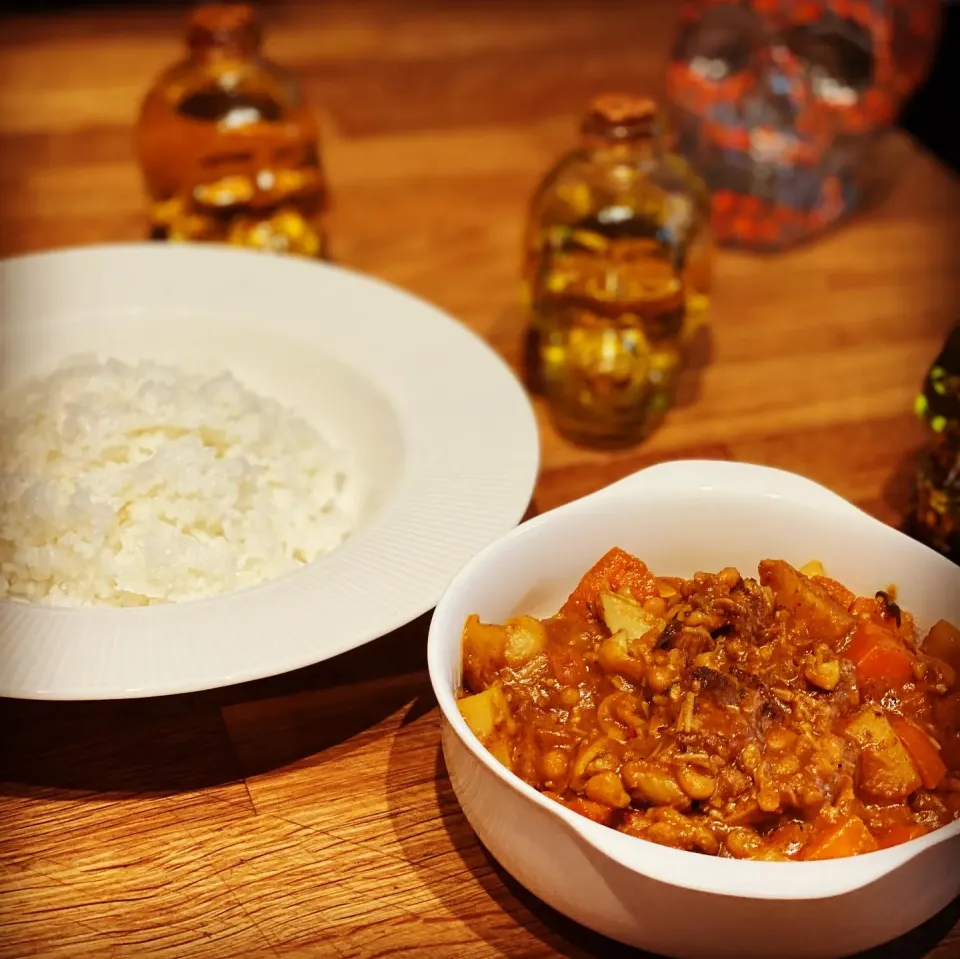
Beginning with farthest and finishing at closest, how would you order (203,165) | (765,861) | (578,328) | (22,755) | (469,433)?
1. (203,165)
2. (578,328)
3. (469,433)
4. (22,755)
5. (765,861)

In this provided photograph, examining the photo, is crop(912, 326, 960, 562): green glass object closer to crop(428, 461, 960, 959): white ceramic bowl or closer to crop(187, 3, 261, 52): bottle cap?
crop(428, 461, 960, 959): white ceramic bowl

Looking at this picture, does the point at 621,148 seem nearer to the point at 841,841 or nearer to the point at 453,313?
the point at 453,313

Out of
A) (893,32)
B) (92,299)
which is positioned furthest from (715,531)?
(893,32)

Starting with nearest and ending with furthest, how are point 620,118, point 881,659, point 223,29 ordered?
point 881,659 → point 620,118 → point 223,29

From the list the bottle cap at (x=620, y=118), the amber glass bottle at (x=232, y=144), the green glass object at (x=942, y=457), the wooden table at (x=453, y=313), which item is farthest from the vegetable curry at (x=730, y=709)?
the amber glass bottle at (x=232, y=144)

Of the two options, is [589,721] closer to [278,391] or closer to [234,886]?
[234,886]

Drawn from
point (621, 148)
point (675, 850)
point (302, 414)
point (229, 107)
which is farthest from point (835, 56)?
point (675, 850)
